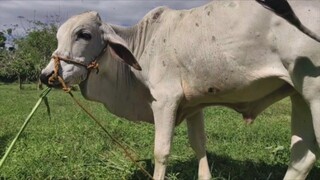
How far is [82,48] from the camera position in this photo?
4578mm

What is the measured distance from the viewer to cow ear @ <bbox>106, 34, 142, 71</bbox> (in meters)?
4.64

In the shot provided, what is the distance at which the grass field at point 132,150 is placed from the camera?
5438mm

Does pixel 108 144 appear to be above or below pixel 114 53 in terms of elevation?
below

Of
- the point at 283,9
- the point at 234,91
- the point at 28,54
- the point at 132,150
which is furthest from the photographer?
the point at 28,54

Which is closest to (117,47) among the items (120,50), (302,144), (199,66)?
(120,50)

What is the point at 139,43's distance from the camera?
16.3 ft

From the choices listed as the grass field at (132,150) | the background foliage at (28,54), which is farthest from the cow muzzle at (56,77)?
the background foliage at (28,54)

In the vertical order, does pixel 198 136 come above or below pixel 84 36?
below

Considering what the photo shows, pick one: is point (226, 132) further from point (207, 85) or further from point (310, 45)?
point (310, 45)

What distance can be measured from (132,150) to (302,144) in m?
2.79

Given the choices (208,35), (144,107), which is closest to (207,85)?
(208,35)

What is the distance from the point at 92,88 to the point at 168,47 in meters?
0.90

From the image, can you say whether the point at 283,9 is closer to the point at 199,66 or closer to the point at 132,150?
the point at 199,66

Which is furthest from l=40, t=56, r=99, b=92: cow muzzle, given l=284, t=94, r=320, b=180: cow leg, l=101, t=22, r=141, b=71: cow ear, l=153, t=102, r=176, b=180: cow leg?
l=284, t=94, r=320, b=180: cow leg
